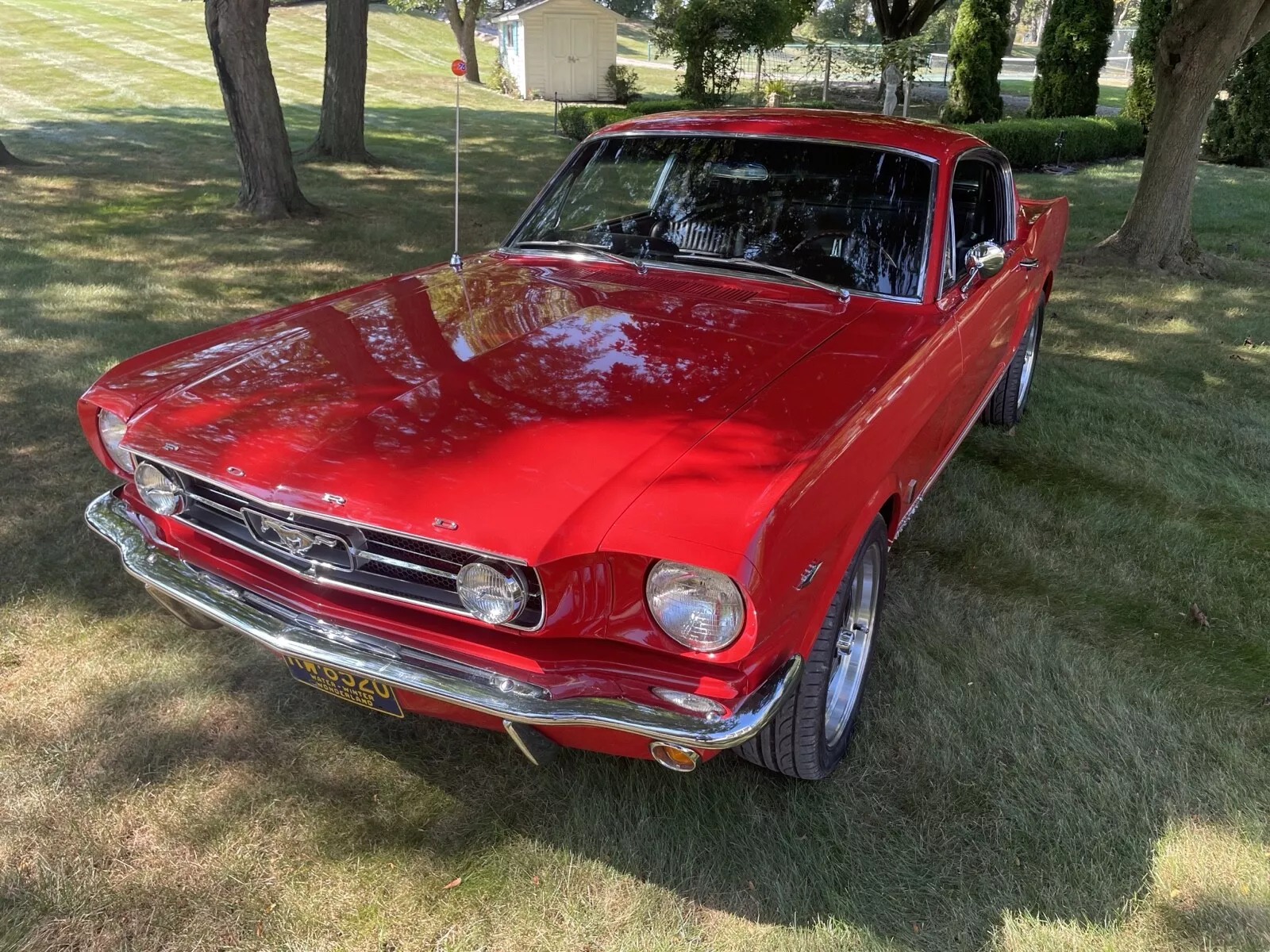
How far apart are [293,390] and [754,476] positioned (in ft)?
4.29

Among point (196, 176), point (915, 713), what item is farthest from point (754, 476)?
point (196, 176)

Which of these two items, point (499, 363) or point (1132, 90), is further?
point (1132, 90)

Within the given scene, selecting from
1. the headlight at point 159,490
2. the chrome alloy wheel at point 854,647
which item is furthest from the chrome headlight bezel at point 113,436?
the chrome alloy wheel at point 854,647

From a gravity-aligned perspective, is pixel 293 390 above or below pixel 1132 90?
below

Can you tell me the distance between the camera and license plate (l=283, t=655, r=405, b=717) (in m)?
2.15

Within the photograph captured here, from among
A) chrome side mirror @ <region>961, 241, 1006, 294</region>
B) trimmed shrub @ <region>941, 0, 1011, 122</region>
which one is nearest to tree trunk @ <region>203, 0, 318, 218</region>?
chrome side mirror @ <region>961, 241, 1006, 294</region>

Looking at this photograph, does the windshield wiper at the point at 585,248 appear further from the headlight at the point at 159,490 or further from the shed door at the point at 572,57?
the shed door at the point at 572,57

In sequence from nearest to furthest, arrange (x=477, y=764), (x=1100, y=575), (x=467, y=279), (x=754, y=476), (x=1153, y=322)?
(x=754, y=476)
(x=477, y=764)
(x=467, y=279)
(x=1100, y=575)
(x=1153, y=322)

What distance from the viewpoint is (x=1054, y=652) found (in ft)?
10.5

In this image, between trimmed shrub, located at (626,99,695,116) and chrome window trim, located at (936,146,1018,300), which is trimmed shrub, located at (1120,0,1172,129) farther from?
chrome window trim, located at (936,146,1018,300)

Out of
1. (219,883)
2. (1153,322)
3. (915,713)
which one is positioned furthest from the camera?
(1153,322)

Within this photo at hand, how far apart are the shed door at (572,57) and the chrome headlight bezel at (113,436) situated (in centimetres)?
2600

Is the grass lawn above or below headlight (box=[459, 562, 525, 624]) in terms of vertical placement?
below

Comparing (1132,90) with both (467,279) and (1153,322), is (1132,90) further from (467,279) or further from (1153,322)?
(467,279)
